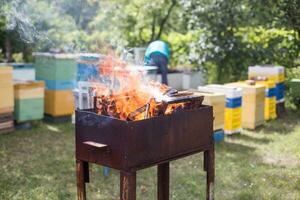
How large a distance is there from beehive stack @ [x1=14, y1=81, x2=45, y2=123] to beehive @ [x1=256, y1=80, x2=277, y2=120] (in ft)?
10.4

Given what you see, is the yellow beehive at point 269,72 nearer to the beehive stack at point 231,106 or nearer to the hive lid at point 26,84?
the beehive stack at point 231,106

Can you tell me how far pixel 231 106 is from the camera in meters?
5.96

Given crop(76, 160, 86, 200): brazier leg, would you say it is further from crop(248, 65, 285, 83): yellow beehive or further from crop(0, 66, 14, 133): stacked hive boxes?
crop(248, 65, 285, 83): yellow beehive

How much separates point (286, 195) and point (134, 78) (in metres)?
1.87

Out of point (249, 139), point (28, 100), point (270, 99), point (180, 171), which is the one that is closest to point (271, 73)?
point (270, 99)

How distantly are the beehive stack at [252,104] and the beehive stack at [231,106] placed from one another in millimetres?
307

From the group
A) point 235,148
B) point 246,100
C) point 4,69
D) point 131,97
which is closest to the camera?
point 131,97

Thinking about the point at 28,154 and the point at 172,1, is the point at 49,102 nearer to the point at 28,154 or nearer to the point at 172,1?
the point at 28,154

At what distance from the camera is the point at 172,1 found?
9.30m

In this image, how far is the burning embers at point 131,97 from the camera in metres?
2.66

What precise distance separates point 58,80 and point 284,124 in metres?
3.35

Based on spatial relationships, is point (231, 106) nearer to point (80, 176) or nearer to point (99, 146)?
point (80, 176)

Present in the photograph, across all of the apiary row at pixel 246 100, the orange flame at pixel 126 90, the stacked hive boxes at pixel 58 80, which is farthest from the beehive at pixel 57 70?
the orange flame at pixel 126 90

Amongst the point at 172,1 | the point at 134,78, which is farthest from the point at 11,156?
the point at 172,1
